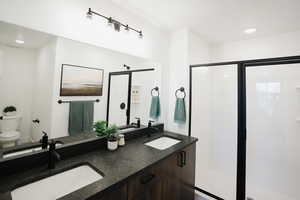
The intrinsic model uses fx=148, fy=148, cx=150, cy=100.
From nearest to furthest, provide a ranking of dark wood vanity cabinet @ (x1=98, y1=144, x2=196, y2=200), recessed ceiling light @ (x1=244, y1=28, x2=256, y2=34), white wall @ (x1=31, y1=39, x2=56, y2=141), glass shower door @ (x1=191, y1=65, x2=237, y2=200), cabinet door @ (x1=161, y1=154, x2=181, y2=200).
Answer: dark wood vanity cabinet @ (x1=98, y1=144, x2=196, y2=200), white wall @ (x1=31, y1=39, x2=56, y2=141), cabinet door @ (x1=161, y1=154, x2=181, y2=200), recessed ceiling light @ (x1=244, y1=28, x2=256, y2=34), glass shower door @ (x1=191, y1=65, x2=237, y2=200)

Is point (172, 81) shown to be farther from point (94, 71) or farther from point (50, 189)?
point (50, 189)

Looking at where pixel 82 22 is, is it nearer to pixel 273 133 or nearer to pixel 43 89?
pixel 43 89

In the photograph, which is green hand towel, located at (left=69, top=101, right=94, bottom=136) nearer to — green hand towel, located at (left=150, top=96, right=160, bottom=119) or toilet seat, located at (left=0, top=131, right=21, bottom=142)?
toilet seat, located at (left=0, top=131, right=21, bottom=142)

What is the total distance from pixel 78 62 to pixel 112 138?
29.4 inches

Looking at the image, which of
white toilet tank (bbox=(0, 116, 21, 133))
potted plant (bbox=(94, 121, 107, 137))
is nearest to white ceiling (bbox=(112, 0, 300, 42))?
potted plant (bbox=(94, 121, 107, 137))

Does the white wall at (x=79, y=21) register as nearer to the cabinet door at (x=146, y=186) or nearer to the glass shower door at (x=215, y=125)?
the glass shower door at (x=215, y=125)

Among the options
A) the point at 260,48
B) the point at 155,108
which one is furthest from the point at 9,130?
the point at 260,48

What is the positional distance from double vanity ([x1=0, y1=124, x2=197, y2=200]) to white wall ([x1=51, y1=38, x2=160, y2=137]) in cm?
22

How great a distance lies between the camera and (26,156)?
94 centimetres

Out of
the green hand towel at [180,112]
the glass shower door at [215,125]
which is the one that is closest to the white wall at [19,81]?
the green hand towel at [180,112]

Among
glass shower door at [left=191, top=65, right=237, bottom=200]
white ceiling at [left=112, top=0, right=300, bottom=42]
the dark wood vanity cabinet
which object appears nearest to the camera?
the dark wood vanity cabinet

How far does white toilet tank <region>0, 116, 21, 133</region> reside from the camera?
100 centimetres

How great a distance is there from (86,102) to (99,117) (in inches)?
7.7

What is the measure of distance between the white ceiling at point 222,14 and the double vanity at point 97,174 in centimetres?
149
